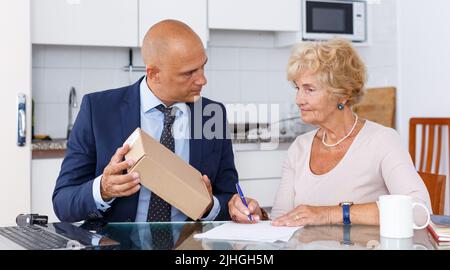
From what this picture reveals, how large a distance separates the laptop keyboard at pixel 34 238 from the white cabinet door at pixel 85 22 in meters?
1.95

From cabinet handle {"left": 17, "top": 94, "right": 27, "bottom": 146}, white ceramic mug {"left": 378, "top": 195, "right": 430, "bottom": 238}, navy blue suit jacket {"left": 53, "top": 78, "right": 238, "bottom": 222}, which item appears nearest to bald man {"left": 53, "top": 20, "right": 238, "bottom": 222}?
navy blue suit jacket {"left": 53, "top": 78, "right": 238, "bottom": 222}

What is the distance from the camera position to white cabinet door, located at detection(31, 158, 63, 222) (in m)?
3.05

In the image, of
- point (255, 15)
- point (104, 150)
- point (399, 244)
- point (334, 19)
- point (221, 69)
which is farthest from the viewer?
point (221, 69)

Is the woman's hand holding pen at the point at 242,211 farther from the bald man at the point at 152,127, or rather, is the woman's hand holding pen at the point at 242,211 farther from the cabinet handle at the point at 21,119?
the cabinet handle at the point at 21,119

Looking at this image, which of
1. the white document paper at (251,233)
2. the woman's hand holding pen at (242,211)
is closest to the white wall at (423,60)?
the woman's hand holding pen at (242,211)

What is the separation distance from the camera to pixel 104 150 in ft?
6.00

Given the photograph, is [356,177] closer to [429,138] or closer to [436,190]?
[436,190]

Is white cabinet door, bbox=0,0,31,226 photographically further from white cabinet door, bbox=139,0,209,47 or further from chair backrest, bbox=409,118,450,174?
chair backrest, bbox=409,118,450,174

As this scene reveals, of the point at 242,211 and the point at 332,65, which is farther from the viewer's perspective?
the point at 332,65

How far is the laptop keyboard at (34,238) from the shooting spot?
1.21 metres

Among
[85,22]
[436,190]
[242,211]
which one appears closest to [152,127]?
[242,211]

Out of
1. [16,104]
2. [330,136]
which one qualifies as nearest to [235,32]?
[16,104]

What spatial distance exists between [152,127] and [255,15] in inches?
75.2
